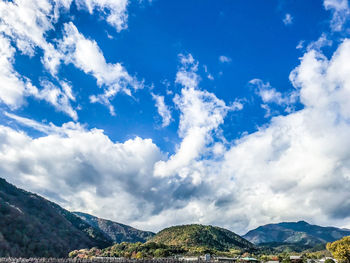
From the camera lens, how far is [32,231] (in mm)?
151375

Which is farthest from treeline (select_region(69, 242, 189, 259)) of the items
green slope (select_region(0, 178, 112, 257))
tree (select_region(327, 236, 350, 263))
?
tree (select_region(327, 236, 350, 263))

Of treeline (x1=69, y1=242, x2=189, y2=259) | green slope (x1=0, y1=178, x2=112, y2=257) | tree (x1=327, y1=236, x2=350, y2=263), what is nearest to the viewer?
tree (x1=327, y1=236, x2=350, y2=263)

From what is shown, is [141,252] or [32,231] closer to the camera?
[141,252]

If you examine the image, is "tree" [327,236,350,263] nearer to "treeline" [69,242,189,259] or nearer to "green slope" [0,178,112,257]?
"treeline" [69,242,189,259]

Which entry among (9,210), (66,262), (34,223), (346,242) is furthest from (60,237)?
(346,242)

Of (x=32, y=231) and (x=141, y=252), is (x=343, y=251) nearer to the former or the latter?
(x=141, y=252)

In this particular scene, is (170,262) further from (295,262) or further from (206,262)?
(295,262)

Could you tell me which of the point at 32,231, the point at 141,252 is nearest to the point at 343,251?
the point at 141,252

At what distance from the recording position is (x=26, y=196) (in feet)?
650

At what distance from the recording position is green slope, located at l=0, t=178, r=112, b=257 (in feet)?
441

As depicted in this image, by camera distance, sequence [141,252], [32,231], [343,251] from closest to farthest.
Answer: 1. [343,251]
2. [141,252]
3. [32,231]

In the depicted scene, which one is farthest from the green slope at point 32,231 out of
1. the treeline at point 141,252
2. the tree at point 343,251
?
the tree at point 343,251

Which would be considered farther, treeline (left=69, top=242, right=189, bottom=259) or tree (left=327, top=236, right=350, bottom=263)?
treeline (left=69, top=242, right=189, bottom=259)

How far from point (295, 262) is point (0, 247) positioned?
391ft
